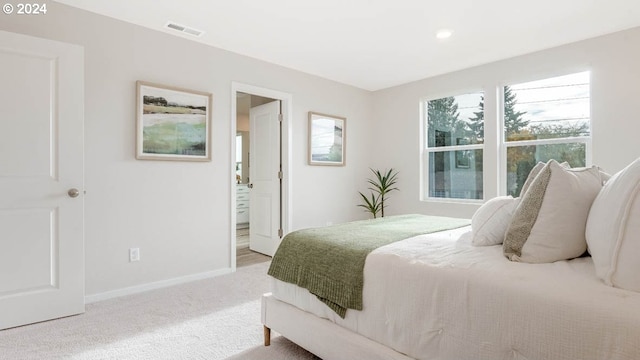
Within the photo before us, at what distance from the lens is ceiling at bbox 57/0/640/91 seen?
262 cm

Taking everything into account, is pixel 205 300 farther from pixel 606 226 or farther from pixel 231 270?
pixel 606 226

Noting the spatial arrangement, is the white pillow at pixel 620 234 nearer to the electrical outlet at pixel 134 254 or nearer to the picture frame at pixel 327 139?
the electrical outlet at pixel 134 254

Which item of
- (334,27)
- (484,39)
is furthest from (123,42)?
(484,39)

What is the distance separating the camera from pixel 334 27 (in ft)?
9.87

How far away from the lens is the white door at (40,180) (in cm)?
222

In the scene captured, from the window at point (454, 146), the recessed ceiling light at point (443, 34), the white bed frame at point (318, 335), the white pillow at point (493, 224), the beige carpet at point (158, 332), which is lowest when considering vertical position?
the beige carpet at point (158, 332)

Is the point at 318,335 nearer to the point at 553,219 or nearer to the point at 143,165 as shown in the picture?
the point at 553,219

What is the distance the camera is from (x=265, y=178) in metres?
4.39

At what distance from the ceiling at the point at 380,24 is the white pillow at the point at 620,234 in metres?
2.05

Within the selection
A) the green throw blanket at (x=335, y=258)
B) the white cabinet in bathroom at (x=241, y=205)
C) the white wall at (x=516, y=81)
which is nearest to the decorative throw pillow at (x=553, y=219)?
the green throw blanket at (x=335, y=258)

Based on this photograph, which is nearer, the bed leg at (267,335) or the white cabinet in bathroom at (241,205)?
the bed leg at (267,335)

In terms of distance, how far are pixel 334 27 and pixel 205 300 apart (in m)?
2.62

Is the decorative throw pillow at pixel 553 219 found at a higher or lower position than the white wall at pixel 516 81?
lower

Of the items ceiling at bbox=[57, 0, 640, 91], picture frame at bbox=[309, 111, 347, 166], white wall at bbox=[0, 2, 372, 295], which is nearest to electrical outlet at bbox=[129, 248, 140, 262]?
white wall at bbox=[0, 2, 372, 295]
